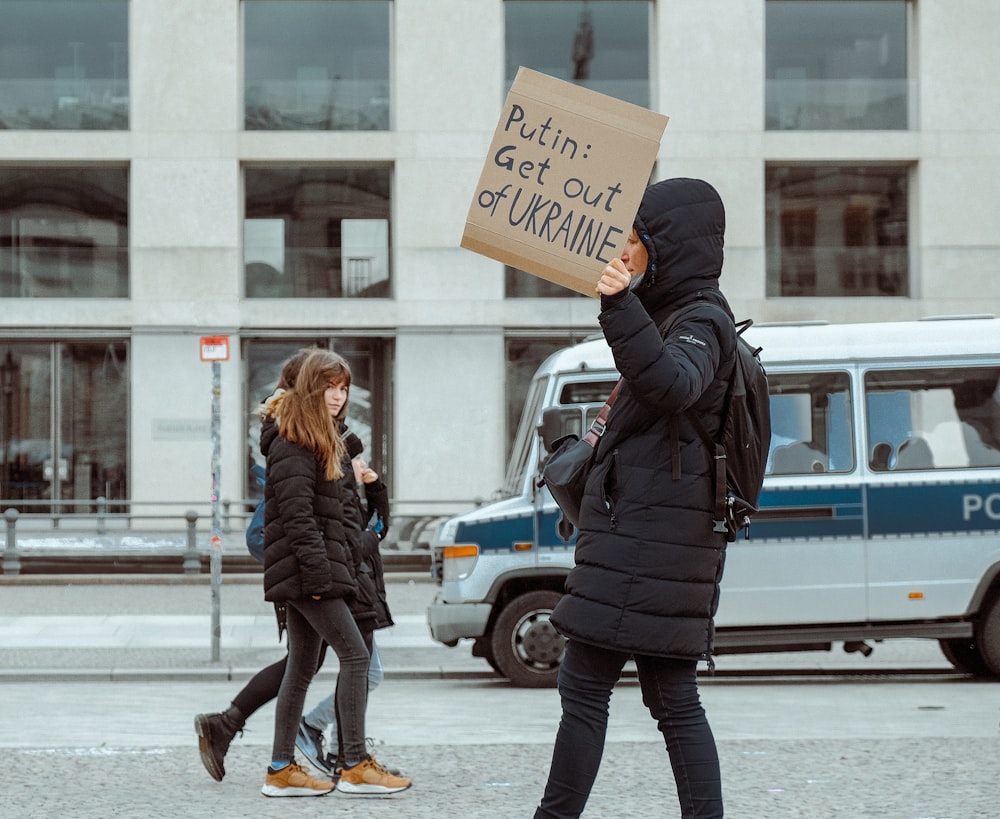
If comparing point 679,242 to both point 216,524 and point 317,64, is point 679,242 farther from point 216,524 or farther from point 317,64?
point 317,64

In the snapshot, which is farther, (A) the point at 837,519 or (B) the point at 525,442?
(B) the point at 525,442

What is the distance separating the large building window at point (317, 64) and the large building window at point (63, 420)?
15.3 feet

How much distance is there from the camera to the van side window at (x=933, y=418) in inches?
436

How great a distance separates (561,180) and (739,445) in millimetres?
844

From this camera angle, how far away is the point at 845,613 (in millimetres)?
10922

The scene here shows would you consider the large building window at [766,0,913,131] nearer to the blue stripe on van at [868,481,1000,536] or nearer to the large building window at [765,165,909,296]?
the large building window at [765,165,909,296]

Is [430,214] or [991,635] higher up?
[430,214]

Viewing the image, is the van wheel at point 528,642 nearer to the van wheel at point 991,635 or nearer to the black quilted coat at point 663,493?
the van wheel at point 991,635

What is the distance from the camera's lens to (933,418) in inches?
439

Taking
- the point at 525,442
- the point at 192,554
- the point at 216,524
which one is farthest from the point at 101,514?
the point at 525,442

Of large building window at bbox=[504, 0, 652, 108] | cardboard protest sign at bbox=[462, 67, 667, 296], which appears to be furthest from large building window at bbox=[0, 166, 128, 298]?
cardboard protest sign at bbox=[462, 67, 667, 296]

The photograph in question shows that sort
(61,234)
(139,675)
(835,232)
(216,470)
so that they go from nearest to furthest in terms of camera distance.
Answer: (139,675)
(216,470)
(61,234)
(835,232)

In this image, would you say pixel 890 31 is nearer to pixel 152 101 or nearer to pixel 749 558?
pixel 152 101

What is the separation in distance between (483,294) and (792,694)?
15.9 metres
